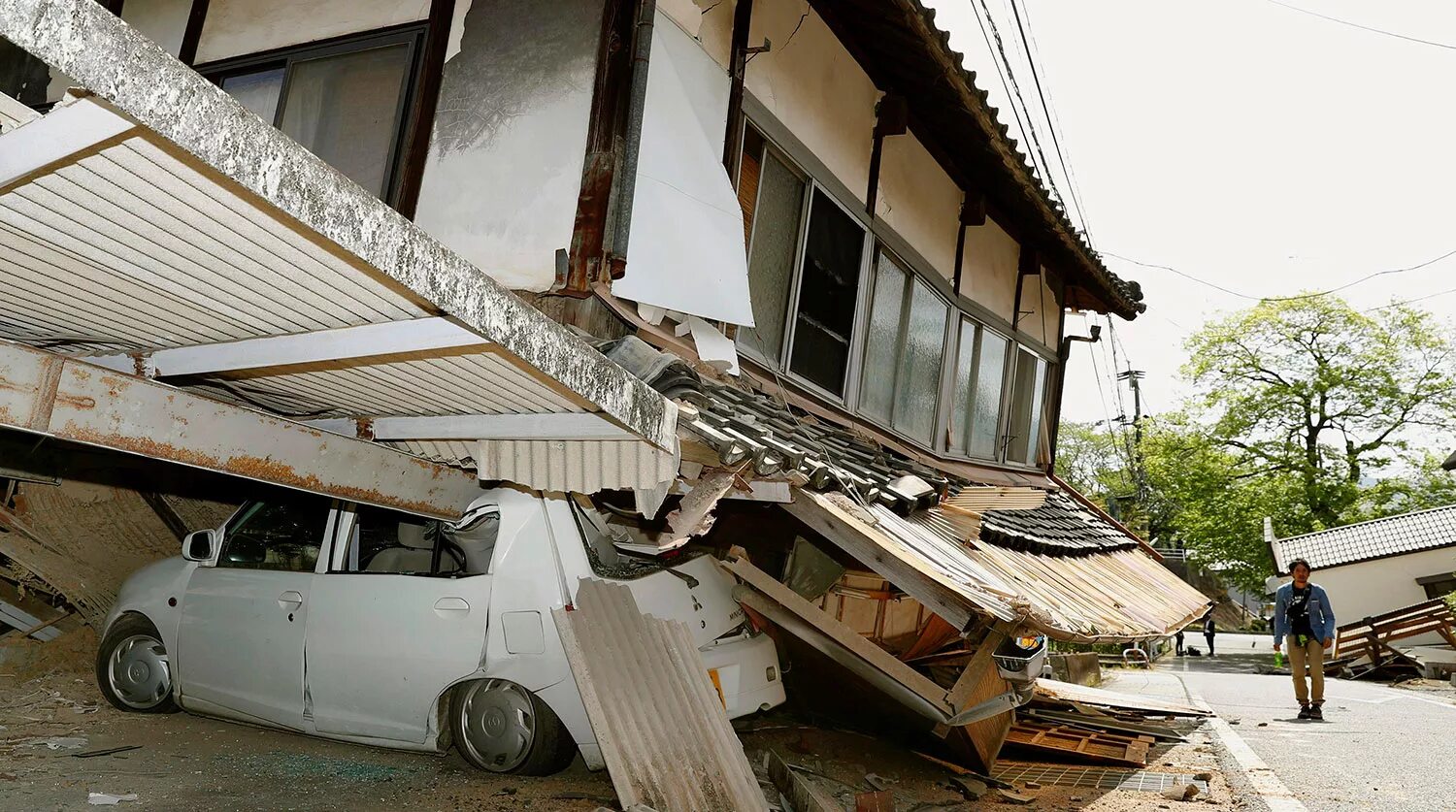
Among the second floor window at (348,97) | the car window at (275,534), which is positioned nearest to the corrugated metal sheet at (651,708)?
the car window at (275,534)

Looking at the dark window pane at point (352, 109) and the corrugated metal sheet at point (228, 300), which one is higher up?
the dark window pane at point (352, 109)

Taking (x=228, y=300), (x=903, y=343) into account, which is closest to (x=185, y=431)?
(x=228, y=300)

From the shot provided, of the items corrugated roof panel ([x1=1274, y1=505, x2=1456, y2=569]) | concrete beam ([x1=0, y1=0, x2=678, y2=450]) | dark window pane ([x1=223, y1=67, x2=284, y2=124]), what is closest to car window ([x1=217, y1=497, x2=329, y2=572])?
dark window pane ([x1=223, y1=67, x2=284, y2=124])

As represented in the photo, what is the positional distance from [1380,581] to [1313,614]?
28.6 m

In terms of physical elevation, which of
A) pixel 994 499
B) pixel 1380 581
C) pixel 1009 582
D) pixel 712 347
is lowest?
pixel 1009 582

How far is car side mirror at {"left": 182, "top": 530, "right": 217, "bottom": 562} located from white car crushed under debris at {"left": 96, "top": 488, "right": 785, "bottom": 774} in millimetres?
11

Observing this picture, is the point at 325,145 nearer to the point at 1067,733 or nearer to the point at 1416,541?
the point at 1067,733

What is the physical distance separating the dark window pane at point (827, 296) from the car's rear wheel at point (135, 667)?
191 inches

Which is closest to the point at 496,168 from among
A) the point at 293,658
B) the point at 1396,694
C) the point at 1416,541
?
the point at 293,658

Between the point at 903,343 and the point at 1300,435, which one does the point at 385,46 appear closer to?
the point at 903,343

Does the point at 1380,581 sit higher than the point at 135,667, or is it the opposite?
the point at 1380,581

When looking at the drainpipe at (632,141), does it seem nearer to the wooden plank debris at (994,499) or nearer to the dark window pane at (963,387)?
A: the wooden plank debris at (994,499)

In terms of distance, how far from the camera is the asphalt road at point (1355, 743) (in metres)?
7.17

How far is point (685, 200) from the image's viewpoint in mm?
5766
